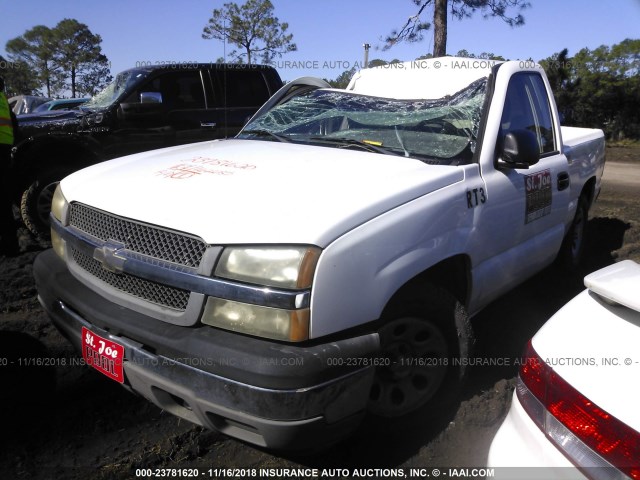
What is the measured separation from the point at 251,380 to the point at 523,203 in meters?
2.16

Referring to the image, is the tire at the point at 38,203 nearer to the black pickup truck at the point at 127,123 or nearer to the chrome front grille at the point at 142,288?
the black pickup truck at the point at 127,123

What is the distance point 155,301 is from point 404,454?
138cm

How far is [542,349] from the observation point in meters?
1.65

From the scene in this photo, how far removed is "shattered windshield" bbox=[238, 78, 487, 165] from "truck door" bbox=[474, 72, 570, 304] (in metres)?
0.22

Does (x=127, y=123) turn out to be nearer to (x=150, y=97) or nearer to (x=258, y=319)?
(x=150, y=97)

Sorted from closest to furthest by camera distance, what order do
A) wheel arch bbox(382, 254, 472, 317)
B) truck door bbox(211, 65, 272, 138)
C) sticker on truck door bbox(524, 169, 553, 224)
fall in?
wheel arch bbox(382, 254, 472, 317), sticker on truck door bbox(524, 169, 553, 224), truck door bbox(211, 65, 272, 138)

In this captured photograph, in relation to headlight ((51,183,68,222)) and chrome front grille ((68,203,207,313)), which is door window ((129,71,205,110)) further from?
chrome front grille ((68,203,207,313))

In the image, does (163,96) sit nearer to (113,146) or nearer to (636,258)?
(113,146)

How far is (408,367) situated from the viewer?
256 cm

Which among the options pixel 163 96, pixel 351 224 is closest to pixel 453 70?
pixel 351 224

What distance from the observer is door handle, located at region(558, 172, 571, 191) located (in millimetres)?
3777

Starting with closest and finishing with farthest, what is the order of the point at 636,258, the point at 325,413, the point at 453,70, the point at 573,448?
the point at 573,448, the point at 325,413, the point at 453,70, the point at 636,258

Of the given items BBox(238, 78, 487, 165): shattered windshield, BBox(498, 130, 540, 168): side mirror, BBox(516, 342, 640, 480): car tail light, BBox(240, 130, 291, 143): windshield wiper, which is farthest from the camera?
BBox(240, 130, 291, 143): windshield wiper

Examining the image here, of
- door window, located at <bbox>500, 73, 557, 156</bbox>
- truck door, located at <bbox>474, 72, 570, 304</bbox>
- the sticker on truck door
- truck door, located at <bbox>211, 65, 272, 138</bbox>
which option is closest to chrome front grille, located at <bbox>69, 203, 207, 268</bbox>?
truck door, located at <bbox>474, 72, 570, 304</bbox>
